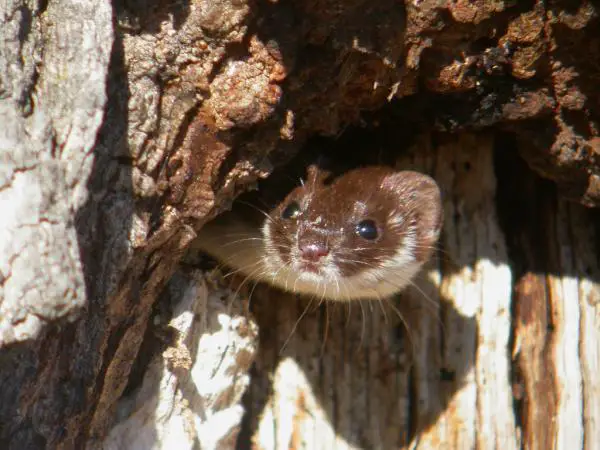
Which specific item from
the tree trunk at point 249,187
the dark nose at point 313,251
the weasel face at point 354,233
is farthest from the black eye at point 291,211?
the tree trunk at point 249,187

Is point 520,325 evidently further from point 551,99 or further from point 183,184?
point 183,184

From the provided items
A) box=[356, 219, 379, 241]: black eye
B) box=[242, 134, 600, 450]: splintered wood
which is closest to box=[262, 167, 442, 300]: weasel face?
box=[356, 219, 379, 241]: black eye

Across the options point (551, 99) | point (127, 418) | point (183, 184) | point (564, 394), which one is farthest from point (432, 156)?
point (127, 418)

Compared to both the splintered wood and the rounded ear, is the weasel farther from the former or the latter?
the splintered wood

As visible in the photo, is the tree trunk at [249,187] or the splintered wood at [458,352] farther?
the splintered wood at [458,352]

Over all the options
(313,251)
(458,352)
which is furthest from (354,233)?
(458,352)

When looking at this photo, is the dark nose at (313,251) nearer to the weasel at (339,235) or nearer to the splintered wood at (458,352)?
the weasel at (339,235)
